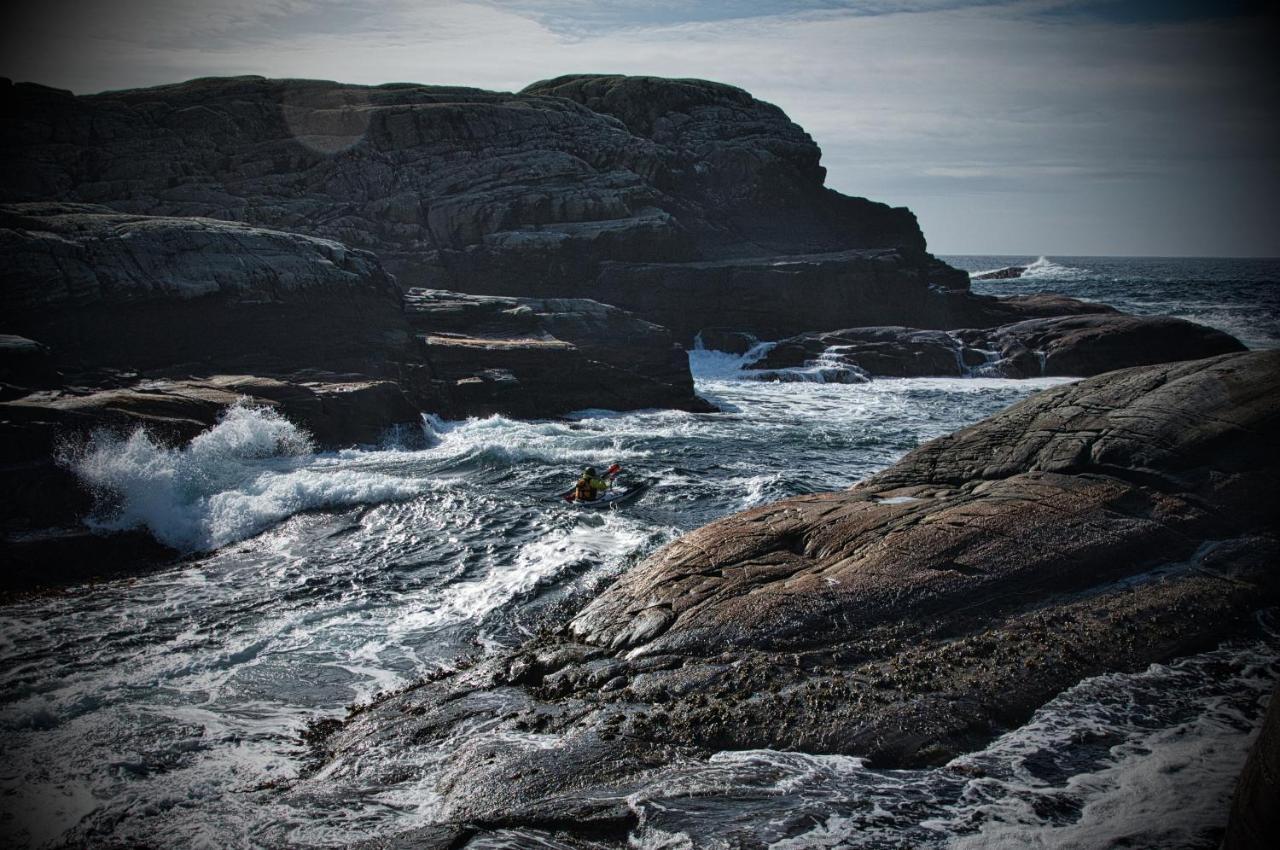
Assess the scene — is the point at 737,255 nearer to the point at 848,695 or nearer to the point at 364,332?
the point at 364,332

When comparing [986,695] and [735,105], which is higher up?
[735,105]

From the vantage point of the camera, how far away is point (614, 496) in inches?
731

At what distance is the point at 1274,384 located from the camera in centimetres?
1195

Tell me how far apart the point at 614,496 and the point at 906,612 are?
31.8 ft

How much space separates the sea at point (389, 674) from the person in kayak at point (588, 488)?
722 mm

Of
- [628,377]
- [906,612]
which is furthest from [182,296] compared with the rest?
[906,612]

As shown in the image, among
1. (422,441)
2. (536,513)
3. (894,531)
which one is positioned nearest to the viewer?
(894,531)

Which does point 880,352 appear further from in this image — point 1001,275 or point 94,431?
point 1001,275

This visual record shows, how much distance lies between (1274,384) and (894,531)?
623 centimetres

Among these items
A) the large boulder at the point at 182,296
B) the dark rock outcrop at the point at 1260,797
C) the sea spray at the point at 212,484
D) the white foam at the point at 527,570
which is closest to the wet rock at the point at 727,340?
the large boulder at the point at 182,296

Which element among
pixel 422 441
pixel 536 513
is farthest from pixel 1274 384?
pixel 422 441

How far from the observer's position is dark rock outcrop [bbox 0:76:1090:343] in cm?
4341

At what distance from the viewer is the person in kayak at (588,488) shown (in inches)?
720

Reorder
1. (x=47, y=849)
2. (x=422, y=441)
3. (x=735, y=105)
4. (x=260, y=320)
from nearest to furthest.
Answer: (x=47, y=849) → (x=422, y=441) → (x=260, y=320) → (x=735, y=105)
